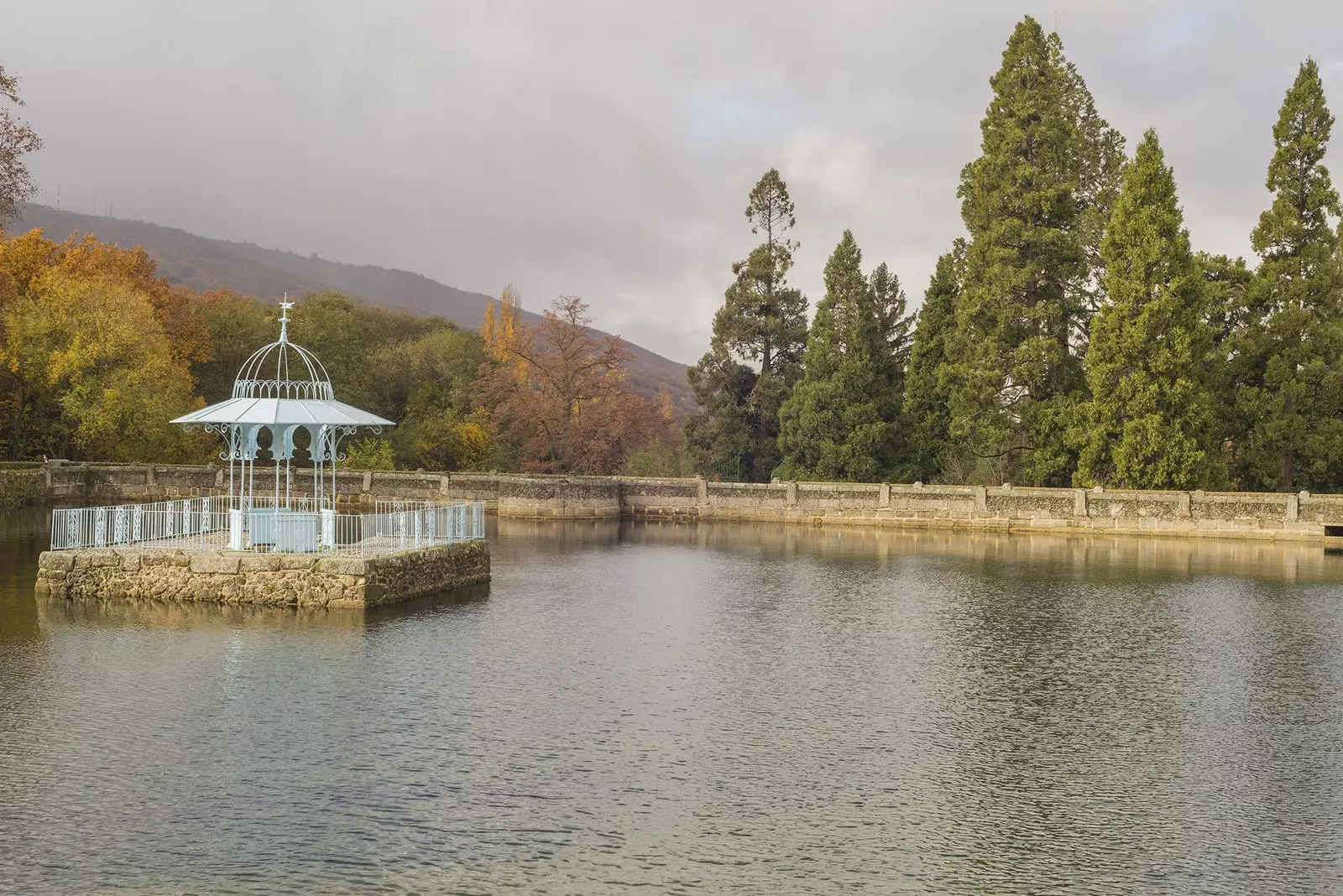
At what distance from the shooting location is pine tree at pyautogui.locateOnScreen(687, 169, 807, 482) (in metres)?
61.4

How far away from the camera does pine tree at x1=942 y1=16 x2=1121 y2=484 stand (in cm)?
4959

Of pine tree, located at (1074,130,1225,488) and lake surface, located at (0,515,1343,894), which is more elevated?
pine tree, located at (1074,130,1225,488)

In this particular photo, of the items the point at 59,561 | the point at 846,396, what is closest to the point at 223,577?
the point at 59,561

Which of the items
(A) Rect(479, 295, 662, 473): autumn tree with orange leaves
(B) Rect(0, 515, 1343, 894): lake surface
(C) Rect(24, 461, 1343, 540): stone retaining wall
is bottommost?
(B) Rect(0, 515, 1343, 894): lake surface

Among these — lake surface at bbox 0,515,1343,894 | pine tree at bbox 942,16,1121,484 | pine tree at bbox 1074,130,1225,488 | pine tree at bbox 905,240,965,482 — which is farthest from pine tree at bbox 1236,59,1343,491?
lake surface at bbox 0,515,1343,894

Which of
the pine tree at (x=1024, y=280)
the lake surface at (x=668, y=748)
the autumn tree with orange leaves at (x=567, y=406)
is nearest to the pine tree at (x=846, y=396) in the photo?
the pine tree at (x=1024, y=280)

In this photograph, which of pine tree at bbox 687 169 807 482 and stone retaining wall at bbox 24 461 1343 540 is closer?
stone retaining wall at bbox 24 461 1343 540

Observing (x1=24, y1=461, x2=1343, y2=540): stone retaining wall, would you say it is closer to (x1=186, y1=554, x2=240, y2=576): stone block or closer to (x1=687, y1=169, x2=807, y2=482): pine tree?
(x1=687, y1=169, x2=807, y2=482): pine tree

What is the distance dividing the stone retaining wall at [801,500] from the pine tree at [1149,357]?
164cm

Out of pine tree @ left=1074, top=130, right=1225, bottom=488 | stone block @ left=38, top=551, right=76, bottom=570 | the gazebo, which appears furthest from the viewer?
pine tree @ left=1074, top=130, right=1225, bottom=488

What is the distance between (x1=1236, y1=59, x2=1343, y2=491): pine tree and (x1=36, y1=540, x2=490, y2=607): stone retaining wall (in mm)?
40177

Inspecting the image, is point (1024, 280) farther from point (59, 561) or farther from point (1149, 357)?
point (59, 561)

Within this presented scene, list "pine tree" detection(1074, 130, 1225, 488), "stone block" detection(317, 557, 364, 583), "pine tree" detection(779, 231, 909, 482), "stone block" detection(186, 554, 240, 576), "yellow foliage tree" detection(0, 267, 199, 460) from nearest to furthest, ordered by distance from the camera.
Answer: "stone block" detection(317, 557, 364, 583) → "stone block" detection(186, 554, 240, 576) → "pine tree" detection(1074, 130, 1225, 488) → "yellow foliage tree" detection(0, 267, 199, 460) → "pine tree" detection(779, 231, 909, 482)

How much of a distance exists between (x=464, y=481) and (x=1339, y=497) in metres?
35.6
